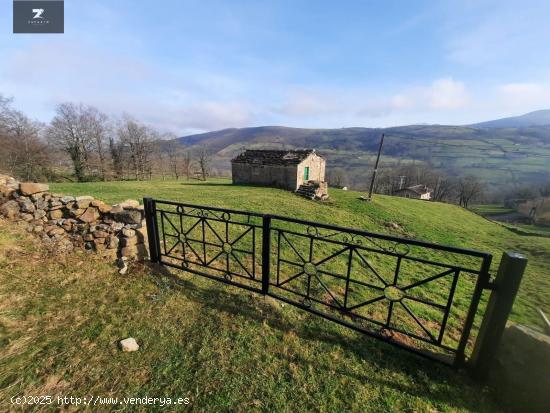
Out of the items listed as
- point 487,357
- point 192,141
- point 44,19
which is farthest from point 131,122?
point 192,141

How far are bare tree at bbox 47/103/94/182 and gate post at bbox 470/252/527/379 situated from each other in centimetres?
3778

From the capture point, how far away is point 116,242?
16.0ft

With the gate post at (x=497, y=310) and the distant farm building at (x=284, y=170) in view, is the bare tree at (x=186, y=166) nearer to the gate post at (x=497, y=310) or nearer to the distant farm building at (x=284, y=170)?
the distant farm building at (x=284, y=170)

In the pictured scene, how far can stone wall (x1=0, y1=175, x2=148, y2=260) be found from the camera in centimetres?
486

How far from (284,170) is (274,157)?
2437 mm

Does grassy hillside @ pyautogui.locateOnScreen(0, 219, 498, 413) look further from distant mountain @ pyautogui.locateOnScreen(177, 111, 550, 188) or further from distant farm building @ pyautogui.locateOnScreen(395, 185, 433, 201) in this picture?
distant farm building @ pyautogui.locateOnScreen(395, 185, 433, 201)

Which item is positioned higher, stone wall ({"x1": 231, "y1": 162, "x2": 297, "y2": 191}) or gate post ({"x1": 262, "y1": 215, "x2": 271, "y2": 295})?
gate post ({"x1": 262, "y1": 215, "x2": 271, "y2": 295})

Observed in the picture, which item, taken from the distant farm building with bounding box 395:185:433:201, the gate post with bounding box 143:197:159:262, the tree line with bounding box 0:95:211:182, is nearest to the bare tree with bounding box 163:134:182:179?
the tree line with bounding box 0:95:211:182

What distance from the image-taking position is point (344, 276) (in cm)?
412

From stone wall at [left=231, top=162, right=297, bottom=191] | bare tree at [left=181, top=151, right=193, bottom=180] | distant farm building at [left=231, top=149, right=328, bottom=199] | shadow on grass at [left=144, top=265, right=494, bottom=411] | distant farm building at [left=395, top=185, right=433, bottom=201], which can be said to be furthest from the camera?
distant farm building at [left=395, top=185, right=433, bottom=201]

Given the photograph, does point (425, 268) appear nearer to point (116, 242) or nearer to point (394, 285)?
→ point (394, 285)

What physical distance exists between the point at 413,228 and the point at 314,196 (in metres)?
7.53

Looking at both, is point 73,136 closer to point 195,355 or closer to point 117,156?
point 117,156

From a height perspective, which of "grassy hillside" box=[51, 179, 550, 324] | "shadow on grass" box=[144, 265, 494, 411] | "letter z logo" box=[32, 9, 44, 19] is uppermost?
"letter z logo" box=[32, 9, 44, 19]
